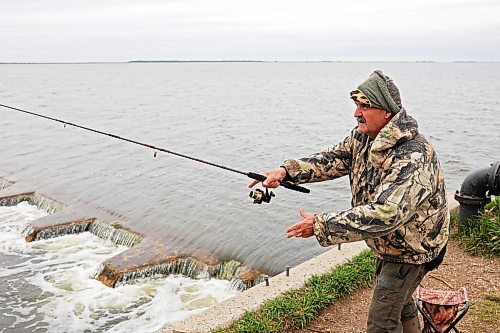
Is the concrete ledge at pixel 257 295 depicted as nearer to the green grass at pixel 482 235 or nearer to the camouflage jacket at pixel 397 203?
the green grass at pixel 482 235

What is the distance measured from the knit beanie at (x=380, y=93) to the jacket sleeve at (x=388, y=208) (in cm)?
36

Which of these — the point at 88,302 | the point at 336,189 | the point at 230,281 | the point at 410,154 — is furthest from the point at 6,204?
the point at 410,154

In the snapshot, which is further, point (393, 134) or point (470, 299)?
point (470, 299)

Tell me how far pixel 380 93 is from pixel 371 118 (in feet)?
0.57

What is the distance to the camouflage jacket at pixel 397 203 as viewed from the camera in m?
3.06

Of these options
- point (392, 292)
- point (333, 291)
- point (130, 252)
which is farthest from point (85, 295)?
point (392, 292)

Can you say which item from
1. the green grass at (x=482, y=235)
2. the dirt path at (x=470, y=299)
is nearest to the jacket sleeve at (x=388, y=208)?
the dirt path at (x=470, y=299)

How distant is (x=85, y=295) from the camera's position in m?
8.67

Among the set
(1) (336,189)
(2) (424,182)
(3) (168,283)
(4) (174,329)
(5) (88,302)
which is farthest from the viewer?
(1) (336,189)

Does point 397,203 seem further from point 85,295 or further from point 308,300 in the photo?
point 85,295

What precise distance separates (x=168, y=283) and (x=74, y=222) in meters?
4.08

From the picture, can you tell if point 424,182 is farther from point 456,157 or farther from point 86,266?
point 456,157

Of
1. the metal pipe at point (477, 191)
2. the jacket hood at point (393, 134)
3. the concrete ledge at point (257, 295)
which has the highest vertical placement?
the jacket hood at point (393, 134)

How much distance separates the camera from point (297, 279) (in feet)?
20.7
